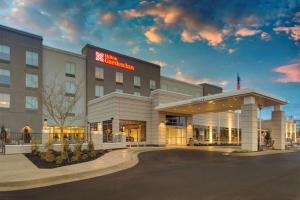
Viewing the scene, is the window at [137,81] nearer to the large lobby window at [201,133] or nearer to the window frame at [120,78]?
the window frame at [120,78]

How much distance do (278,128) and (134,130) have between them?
18001mm

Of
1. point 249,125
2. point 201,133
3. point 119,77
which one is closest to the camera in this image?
point 249,125

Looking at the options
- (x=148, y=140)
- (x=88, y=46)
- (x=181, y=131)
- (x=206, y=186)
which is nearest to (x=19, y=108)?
(x=88, y=46)

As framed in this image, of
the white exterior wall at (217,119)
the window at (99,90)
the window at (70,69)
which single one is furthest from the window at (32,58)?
the white exterior wall at (217,119)

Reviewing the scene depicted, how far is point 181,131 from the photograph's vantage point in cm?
4097

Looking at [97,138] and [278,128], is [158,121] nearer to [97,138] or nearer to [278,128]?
[97,138]

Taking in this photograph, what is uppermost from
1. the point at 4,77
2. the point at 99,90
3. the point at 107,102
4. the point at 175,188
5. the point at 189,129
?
the point at 4,77

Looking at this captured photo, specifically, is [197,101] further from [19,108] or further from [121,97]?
[19,108]

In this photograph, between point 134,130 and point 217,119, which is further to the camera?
point 217,119

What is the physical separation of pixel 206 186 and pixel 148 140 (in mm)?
27699

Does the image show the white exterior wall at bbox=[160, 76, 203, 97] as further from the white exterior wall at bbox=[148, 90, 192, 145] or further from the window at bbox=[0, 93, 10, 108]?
the window at bbox=[0, 93, 10, 108]

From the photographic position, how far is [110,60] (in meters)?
50.2

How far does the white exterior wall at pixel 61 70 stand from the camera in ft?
141

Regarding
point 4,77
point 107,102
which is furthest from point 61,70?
point 107,102
